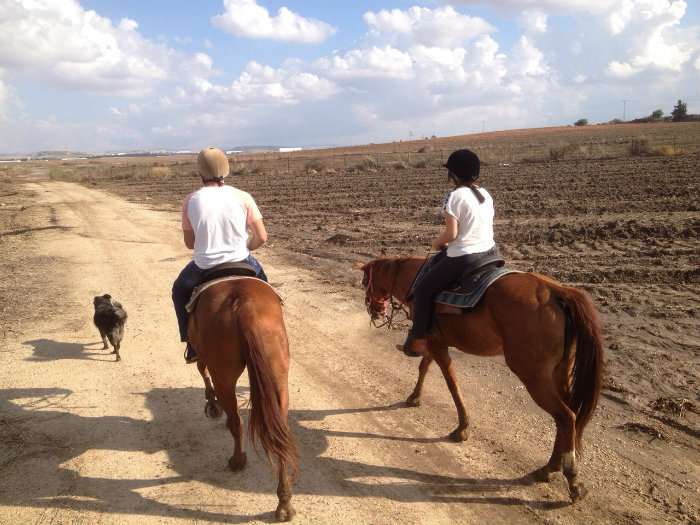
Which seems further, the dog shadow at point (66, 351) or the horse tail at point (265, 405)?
the dog shadow at point (66, 351)

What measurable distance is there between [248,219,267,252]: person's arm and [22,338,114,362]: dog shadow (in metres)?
3.48

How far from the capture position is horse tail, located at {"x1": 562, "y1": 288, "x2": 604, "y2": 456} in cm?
375

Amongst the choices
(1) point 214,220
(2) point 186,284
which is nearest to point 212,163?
(1) point 214,220

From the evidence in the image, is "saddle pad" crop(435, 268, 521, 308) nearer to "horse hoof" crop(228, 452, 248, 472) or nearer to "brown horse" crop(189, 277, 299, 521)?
"brown horse" crop(189, 277, 299, 521)

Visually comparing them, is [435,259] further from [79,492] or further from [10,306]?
[10,306]

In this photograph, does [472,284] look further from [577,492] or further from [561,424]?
[577,492]

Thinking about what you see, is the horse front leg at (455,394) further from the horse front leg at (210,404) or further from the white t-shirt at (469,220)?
the horse front leg at (210,404)

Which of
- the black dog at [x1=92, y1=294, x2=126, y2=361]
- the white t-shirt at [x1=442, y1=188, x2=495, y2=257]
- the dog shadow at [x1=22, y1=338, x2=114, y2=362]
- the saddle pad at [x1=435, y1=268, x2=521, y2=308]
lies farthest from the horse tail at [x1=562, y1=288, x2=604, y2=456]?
the dog shadow at [x1=22, y1=338, x2=114, y2=362]

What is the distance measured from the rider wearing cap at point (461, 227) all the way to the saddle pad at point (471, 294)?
0.41 feet

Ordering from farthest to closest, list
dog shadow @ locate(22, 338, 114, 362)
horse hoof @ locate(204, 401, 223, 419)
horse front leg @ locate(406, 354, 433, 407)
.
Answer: dog shadow @ locate(22, 338, 114, 362) < horse front leg @ locate(406, 354, 433, 407) < horse hoof @ locate(204, 401, 223, 419)

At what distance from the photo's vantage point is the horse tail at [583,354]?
12.3 ft

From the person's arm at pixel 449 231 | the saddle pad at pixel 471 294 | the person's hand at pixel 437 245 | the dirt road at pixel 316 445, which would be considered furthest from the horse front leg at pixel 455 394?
the person's arm at pixel 449 231

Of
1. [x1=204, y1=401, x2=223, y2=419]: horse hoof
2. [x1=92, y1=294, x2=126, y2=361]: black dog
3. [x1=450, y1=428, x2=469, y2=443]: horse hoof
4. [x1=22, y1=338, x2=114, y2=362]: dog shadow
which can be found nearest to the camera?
[x1=450, y1=428, x2=469, y2=443]: horse hoof

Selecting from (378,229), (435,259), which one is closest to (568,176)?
(378,229)
